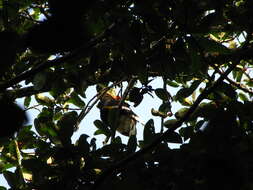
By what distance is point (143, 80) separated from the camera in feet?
6.56

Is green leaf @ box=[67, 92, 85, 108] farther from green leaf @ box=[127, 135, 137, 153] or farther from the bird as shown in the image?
green leaf @ box=[127, 135, 137, 153]

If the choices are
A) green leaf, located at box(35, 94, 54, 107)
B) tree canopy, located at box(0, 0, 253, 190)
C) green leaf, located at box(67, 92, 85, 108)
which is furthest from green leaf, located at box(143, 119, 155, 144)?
green leaf, located at box(35, 94, 54, 107)

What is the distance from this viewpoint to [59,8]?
1.19 m

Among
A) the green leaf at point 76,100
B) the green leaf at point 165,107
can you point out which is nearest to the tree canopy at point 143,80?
the green leaf at point 165,107

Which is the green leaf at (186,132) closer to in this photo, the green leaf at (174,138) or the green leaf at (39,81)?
the green leaf at (174,138)

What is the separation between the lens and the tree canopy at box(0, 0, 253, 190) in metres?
1.29

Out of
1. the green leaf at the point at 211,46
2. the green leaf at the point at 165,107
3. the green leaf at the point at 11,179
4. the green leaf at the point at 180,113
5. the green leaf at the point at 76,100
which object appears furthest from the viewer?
the green leaf at the point at 76,100

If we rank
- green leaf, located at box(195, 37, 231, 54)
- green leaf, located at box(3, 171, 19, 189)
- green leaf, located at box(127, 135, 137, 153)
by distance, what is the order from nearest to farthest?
green leaf, located at box(195, 37, 231, 54) < green leaf, located at box(127, 135, 137, 153) < green leaf, located at box(3, 171, 19, 189)

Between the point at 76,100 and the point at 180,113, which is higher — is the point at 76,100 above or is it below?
above

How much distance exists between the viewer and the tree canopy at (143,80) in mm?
1287

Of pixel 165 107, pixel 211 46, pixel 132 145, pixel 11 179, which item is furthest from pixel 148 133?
pixel 11 179

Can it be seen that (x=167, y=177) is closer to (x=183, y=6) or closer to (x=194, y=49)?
(x=194, y=49)

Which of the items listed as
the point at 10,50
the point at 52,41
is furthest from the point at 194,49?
the point at 10,50

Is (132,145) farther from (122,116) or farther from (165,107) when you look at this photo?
(122,116)
